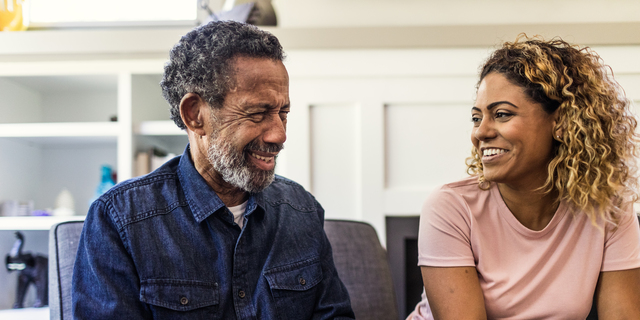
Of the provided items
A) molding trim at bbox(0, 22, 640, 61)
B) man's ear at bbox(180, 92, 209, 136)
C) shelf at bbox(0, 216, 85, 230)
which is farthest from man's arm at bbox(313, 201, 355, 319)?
shelf at bbox(0, 216, 85, 230)

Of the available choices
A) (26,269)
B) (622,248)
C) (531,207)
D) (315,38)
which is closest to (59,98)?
(26,269)

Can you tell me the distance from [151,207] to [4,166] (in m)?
1.35

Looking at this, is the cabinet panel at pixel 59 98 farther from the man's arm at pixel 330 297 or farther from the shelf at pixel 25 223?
the man's arm at pixel 330 297

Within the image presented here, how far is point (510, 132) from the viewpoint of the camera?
44.7 inches

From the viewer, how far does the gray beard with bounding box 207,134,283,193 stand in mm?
1050

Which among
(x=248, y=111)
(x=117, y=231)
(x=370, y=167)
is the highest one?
(x=248, y=111)

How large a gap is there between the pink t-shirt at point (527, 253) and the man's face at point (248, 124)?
0.42 m

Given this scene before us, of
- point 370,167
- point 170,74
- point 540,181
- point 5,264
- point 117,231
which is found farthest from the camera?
point 5,264

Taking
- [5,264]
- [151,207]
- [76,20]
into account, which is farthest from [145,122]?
[151,207]

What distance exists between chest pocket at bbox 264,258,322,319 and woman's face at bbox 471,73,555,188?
0.47m

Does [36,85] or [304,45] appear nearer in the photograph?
[304,45]

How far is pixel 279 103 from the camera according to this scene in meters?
1.07

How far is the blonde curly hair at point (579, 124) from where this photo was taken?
3.71 feet

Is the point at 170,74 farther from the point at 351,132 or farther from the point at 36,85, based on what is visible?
the point at 36,85
